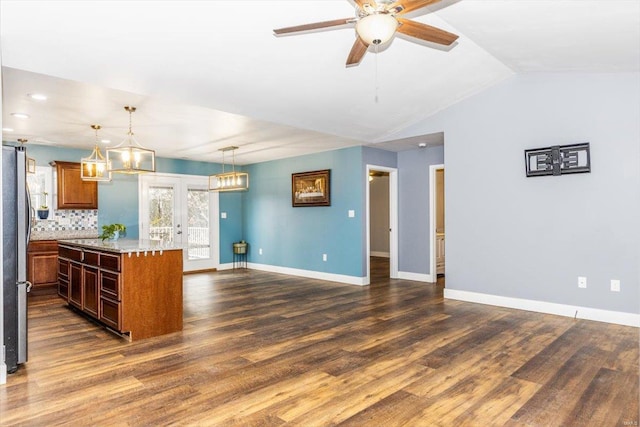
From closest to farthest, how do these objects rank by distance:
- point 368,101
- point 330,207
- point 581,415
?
point 581,415
point 368,101
point 330,207

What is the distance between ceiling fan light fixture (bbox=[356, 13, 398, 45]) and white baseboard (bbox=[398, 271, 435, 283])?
5.17 meters

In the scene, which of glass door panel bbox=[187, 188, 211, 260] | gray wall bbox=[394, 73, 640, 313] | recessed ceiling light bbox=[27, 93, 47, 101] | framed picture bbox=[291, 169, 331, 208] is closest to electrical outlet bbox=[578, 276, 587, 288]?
gray wall bbox=[394, 73, 640, 313]

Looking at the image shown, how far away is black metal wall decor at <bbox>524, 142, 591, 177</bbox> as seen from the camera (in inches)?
177

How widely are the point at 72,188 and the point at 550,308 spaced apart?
733 centimetres

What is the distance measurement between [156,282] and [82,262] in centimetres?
132

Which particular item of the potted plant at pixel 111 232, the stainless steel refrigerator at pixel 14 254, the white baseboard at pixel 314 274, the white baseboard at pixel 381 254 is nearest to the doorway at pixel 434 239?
the white baseboard at pixel 314 274

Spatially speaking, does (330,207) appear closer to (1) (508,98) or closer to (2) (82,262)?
(1) (508,98)

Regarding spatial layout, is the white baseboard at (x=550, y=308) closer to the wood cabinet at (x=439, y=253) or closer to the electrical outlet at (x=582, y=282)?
the electrical outlet at (x=582, y=282)

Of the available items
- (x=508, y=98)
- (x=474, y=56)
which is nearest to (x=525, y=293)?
(x=508, y=98)

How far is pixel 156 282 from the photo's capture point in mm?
3994

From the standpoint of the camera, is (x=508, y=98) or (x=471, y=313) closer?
(x=471, y=313)

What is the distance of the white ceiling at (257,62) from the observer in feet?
9.82

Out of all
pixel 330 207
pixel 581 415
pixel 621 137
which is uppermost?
pixel 621 137

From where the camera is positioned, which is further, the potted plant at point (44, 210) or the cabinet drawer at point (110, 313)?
the potted plant at point (44, 210)
